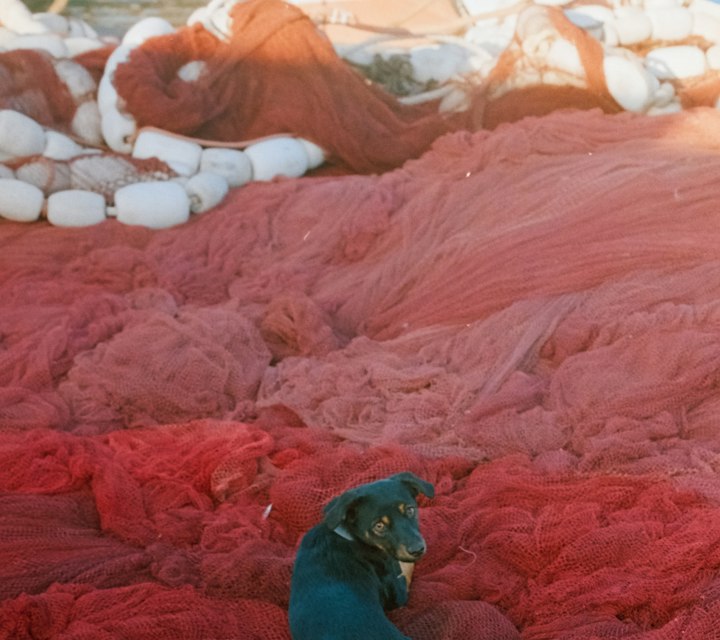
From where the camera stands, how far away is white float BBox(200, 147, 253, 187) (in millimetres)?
3889

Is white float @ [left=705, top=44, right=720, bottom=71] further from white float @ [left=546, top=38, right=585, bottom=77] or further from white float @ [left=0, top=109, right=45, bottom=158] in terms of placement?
white float @ [left=0, top=109, right=45, bottom=158]

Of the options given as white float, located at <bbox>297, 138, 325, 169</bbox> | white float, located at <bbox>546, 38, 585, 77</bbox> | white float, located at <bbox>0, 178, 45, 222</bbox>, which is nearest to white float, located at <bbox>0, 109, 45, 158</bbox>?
white float, located at <bbox>0, 178, 45, 222</bbox>

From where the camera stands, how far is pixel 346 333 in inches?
123

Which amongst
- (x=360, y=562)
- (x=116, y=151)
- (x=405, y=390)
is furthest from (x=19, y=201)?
(x=360, y=562)

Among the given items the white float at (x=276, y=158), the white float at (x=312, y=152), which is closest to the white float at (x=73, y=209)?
the white float at (x=276, y=158)

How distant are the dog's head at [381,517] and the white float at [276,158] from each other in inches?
89.2

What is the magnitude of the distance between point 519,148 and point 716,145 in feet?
2.19

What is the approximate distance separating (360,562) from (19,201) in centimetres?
228

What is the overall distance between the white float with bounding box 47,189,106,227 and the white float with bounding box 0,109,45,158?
11.6 inches

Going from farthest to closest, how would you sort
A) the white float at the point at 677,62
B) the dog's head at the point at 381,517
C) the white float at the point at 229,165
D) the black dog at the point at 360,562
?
the white float at the point at 677,62, the white float at the point at 229,165, the dog's head at the point at 381,517, the black dog at the point at 360,562

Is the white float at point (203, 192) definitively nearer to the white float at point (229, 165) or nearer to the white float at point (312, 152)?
the white float at point (229, 165)

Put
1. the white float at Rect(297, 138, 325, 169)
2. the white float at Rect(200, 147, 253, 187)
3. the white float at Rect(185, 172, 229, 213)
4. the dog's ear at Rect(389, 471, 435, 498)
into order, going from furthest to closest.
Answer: the white float at Rect(297, 138, 325, 169) → the white float at Rect(200, 147, 253, 187) → the white float at Rect(185, 172, 229, 213) → the dog's ear at Rect(389, 471, 435, 498)

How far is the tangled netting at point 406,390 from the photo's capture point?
6.38 ft

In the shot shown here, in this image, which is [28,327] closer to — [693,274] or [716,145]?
[693,274]
